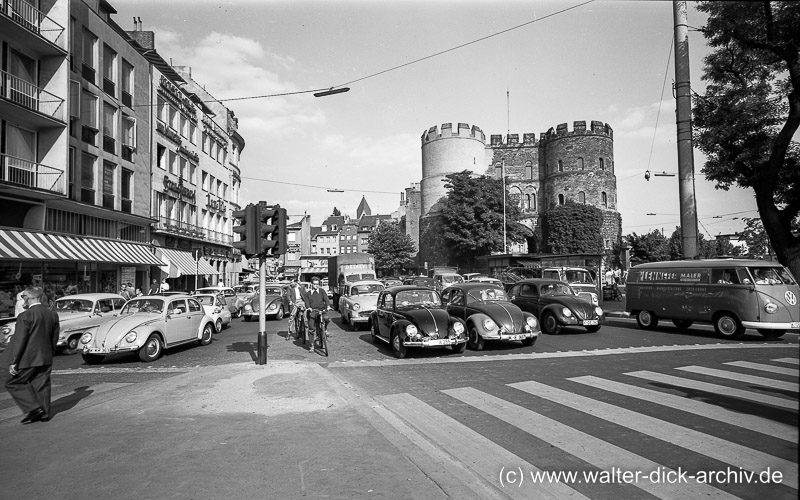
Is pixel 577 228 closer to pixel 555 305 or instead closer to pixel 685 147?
pixel 685 147

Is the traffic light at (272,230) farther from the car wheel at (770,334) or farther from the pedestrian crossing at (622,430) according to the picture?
the car wheel at (770,334)

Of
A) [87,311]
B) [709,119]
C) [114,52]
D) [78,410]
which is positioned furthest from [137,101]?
[709,119]

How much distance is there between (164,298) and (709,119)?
64.1 feet

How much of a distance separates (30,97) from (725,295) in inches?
994

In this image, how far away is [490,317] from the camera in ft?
38.8

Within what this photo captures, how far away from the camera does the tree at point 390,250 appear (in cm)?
7356

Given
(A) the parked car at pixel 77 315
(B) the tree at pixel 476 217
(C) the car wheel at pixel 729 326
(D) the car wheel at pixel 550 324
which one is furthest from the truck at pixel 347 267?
(B) the tree at pixel 476 217

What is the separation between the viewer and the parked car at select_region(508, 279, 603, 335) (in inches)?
562

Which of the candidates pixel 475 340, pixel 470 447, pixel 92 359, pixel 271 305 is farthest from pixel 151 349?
pixel 271 305

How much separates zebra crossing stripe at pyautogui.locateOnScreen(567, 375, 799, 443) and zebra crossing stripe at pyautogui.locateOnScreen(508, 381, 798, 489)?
33 centimetres

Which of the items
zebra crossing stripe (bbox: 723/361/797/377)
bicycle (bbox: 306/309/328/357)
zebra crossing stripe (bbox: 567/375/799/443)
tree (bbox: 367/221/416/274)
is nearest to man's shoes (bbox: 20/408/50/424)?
bicycle (bbox: 306/309/328/357)

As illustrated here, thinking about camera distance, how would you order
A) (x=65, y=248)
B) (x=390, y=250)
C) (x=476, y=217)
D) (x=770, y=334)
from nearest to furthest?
(x=770, y=334) < (x=65, y=248) < (x=476, y=217) < (x=390, y=250)

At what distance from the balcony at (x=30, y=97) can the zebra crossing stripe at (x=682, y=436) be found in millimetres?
20461

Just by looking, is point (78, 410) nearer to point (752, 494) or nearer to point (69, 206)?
point (752, 494)
